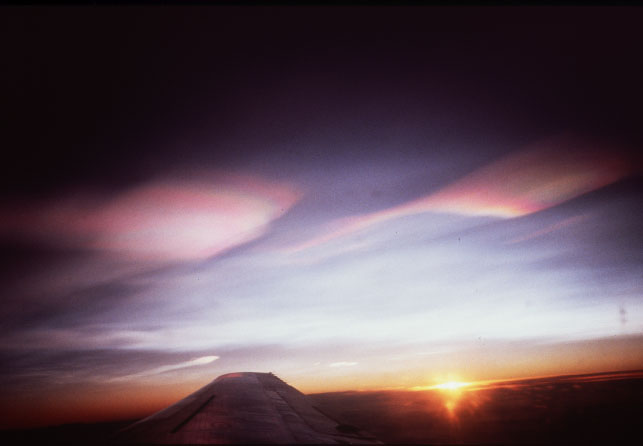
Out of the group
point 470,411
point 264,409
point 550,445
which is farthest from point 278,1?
point 470,411

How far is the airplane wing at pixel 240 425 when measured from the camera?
5441 mm

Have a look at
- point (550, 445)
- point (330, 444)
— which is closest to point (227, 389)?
point (330, 444)

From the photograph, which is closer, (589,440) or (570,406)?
(589,440)

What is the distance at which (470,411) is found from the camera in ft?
53.9

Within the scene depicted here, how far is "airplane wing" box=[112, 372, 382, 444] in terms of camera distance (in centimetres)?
544

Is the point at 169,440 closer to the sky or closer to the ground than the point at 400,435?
closer to the sky

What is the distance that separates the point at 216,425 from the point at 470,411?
15988 millimetres

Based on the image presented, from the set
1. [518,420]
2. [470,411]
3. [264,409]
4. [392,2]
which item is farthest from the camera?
[470,411]

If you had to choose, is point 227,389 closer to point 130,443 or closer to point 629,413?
point 130,443

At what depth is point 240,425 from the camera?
20.5 feet

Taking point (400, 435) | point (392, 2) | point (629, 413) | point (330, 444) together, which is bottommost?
point (629, 413)

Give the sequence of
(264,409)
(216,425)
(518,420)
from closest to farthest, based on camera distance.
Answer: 1. (216,425)
2. (264,409)
3. (518,420)

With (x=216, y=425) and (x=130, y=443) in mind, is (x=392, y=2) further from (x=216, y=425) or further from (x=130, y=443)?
(x=130, y=443)

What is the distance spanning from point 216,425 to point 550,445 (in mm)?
11842
